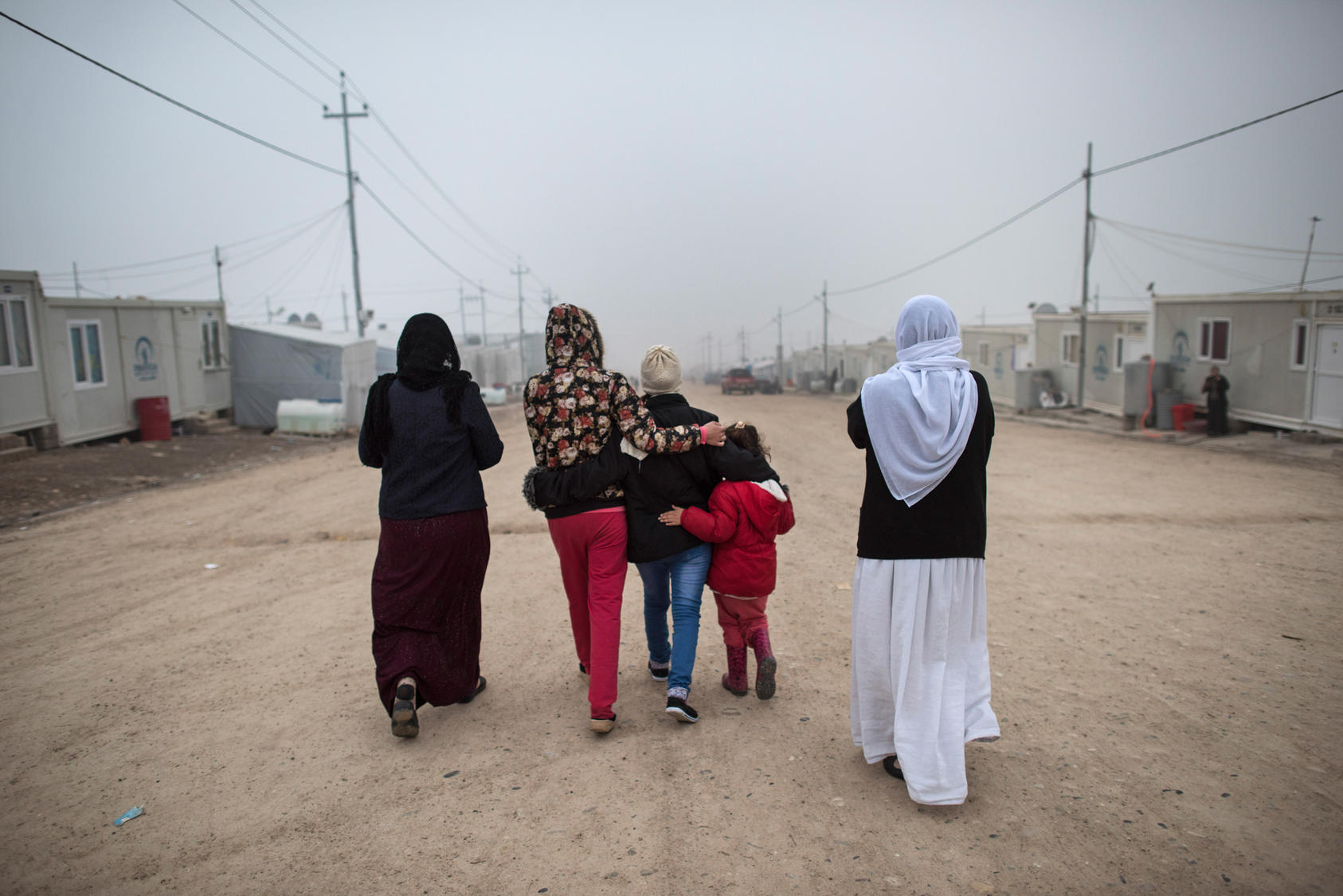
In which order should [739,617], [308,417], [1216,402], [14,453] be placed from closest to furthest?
[739,617]
[14,453]
[1216,402]
[308,417]

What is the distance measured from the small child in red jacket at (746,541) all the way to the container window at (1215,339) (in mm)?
17525

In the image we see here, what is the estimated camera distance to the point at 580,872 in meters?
2.74

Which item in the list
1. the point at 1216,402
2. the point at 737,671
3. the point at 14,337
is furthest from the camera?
the point at 1216,402

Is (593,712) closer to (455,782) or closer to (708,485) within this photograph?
(455,782)

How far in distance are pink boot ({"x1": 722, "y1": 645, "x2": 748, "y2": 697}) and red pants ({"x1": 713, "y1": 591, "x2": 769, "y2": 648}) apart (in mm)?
40

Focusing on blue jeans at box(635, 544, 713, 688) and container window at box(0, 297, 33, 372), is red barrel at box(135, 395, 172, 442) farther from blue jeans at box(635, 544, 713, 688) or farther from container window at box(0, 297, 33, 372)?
blue jeans at box(635, 544, 713, 688)

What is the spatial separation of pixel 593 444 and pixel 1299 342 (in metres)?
17.0

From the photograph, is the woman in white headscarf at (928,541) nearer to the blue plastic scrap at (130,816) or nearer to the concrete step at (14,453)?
the blue plastic scrap at (130,816)

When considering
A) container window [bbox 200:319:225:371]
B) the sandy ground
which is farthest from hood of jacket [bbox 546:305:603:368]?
container window [bbox 200:319:225:371]

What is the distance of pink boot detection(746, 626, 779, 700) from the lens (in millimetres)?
3920

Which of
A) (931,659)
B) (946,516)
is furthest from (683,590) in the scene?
(946,516)

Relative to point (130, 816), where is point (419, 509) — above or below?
above

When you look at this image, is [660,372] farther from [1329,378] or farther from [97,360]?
[97,360]

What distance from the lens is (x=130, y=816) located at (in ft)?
10.5
